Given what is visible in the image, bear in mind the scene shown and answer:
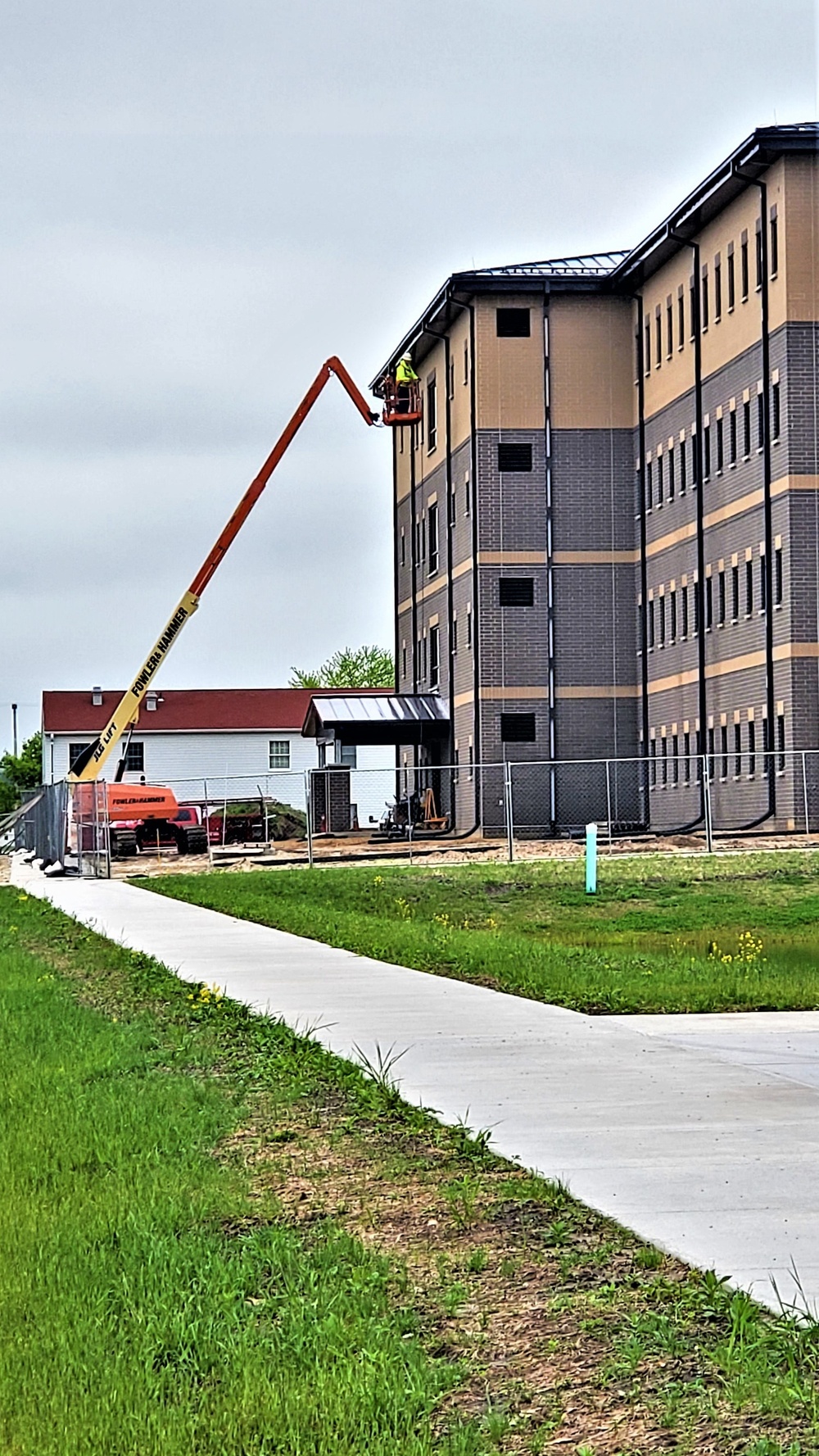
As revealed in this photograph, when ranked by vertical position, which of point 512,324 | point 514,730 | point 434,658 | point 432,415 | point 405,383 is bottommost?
point 514,730

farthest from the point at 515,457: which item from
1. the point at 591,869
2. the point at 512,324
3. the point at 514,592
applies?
the point at 591,869

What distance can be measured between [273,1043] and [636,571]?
46.4 m

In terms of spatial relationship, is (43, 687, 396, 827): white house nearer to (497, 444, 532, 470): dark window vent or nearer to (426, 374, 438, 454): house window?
(426, 374, 438, 454): house window

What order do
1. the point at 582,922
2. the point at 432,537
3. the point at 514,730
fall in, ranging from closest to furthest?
the point at 582,922, the point at 514,730, the point at 432,537

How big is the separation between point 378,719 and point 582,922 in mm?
33699

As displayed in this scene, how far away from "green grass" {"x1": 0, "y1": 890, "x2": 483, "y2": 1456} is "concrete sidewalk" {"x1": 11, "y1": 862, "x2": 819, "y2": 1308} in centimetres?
115

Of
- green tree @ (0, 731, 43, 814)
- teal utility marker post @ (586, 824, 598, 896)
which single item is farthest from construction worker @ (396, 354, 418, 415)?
green tree @ (0, 731, 43, 814)

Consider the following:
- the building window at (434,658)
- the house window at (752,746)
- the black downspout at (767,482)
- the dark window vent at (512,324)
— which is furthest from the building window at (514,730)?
the black downspout at (767,482)

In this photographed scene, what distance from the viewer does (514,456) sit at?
58.1m

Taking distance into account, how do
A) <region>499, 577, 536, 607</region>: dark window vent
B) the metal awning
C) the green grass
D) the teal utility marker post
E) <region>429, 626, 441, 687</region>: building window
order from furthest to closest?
1. <region>429, 626, 441, 687</region>: building window
2. the metal awning
3. <region>499, 577, 536, 607</region>: dark window vent
4. the teal utility marker post
5. the green grass

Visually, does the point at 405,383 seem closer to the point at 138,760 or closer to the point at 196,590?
the point at 196,590

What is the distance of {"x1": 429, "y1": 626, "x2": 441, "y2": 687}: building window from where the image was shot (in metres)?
64.2

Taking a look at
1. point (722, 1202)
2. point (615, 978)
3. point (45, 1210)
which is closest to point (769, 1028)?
point (615, 978)

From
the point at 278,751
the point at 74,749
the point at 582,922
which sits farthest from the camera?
the point at 278,751
